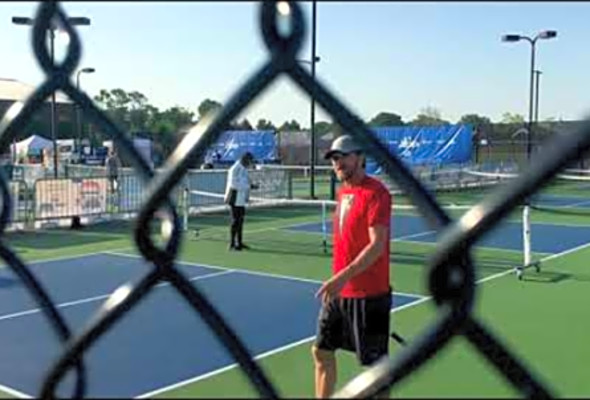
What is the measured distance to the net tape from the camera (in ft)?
2.97

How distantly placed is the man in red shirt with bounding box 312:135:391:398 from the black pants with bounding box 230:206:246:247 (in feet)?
27.8

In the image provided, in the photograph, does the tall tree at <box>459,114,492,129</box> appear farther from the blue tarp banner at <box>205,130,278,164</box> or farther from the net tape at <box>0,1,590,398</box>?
the net tape at <box>0,1,590,398</box>

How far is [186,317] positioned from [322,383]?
11.4 feet

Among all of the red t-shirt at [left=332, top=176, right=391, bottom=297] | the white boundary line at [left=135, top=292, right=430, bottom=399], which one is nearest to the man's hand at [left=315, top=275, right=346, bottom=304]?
the red t-shirt at [left=332, top=176, right=391, bottom=297]

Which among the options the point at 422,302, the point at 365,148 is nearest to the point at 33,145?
the point at 422,302

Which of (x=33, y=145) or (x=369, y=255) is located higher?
(x=33, y=145)

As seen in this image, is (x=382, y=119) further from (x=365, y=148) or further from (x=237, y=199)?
(x=365, y=148)

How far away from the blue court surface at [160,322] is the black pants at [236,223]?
1.92m

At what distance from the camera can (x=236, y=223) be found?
544 inches

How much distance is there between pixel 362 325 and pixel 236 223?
8867 millimetres

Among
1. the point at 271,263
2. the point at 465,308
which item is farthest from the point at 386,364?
the point at 271,263

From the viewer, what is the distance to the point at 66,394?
5.19 feet

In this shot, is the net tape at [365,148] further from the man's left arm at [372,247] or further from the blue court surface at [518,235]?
the blue court surface at [518,235]

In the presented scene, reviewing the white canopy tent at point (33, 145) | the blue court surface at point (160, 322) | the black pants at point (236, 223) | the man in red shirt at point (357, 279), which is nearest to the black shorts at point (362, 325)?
the man in red shirt at point (357, 279)
